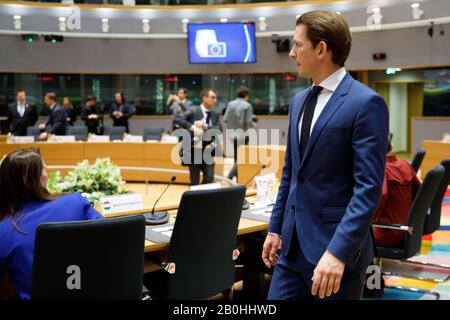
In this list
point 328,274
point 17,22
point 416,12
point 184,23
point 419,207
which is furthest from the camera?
point 184,23

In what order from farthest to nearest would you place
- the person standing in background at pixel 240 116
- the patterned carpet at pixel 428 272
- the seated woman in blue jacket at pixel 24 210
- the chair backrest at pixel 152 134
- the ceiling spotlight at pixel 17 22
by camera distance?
1. the ceiling spotlight at pixel 17 22
2. the chair backrest at pixel 152 134
3. the person standing in background at pixel 240 116
4. the patterned carpet at pixel 428 272
5. the seated woman in blue jacket at pixel 24 210

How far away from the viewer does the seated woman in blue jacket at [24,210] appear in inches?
89.7

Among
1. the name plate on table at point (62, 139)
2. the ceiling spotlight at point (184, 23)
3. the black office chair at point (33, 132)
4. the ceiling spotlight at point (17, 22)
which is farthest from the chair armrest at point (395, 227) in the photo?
the ceiling spotlight at point (17, 22)

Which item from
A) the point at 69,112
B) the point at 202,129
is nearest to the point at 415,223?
the point at 202,129

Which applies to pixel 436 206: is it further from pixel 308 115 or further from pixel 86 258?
pixel 86 258

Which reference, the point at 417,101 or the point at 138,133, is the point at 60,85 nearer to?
the point at 138,133

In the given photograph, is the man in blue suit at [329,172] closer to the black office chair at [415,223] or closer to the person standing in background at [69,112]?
the black office chair at [415,223]

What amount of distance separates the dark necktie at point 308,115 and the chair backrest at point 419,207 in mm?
2149

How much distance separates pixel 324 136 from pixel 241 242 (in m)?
2.35

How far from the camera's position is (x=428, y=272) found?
184 inches

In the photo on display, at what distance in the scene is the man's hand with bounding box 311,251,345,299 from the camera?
171 centimetres

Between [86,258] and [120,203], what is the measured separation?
1.57 metres

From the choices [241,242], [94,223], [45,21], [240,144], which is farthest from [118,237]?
[45,21]

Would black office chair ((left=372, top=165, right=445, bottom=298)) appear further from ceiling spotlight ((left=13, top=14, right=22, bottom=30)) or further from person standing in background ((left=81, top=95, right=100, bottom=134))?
ceiling spotlight ((left=13, top=14, right=22, bottom=30))
